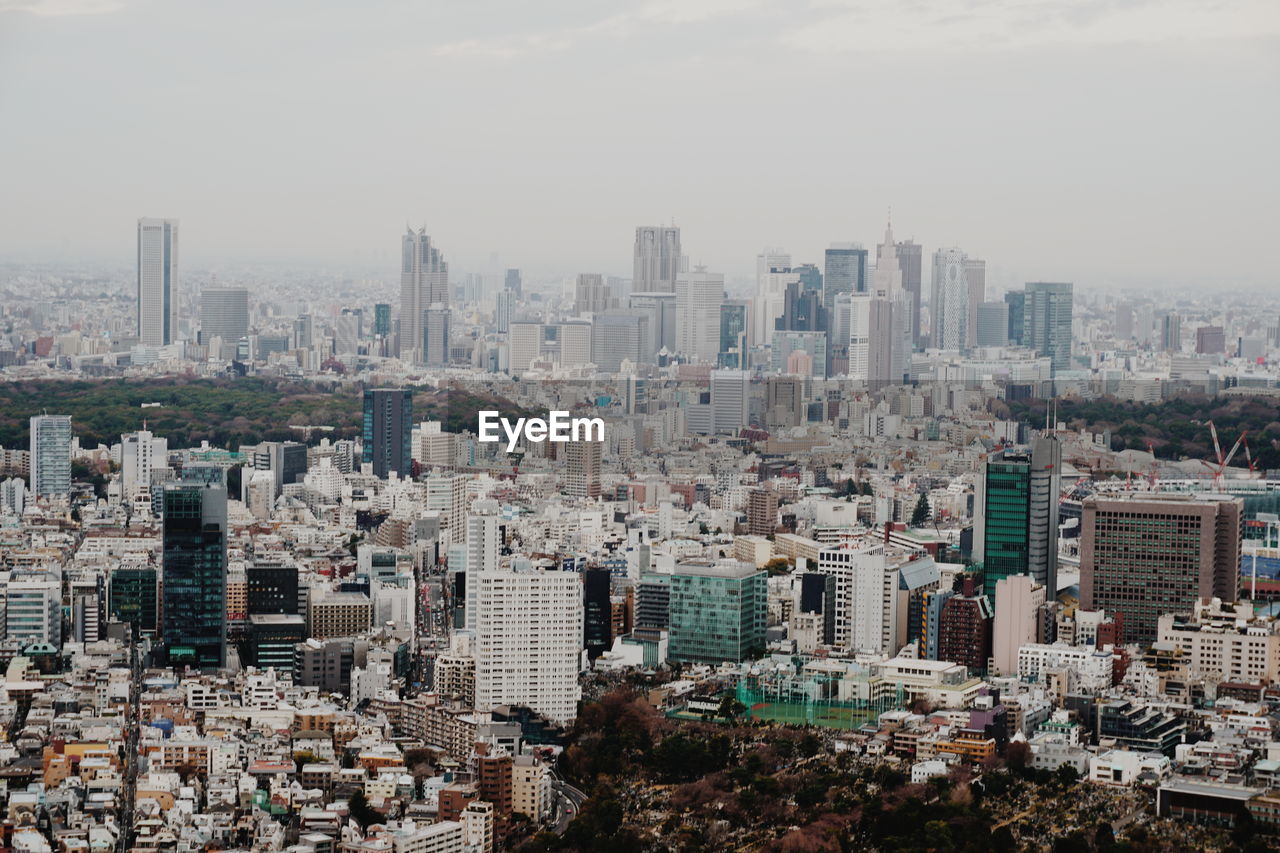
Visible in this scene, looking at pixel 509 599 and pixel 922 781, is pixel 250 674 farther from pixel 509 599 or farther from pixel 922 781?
pixel 922 781

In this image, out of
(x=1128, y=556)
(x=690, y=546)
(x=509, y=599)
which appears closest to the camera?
(x=509, y=599)

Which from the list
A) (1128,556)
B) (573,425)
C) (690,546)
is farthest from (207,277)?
(1128,556)

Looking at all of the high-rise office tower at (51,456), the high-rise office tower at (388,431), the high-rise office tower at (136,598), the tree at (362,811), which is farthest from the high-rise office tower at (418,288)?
the tree at (362,811)

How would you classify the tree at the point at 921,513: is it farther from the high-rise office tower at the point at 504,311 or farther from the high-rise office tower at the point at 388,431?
the high-rise office tower at the point at 504,311

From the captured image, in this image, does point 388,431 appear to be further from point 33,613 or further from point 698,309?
point 698,309

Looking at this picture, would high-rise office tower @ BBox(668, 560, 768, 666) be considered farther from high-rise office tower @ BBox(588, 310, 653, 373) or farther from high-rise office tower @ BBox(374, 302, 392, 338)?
high-rise office tower @ BBox(374, 302, 392, 338)

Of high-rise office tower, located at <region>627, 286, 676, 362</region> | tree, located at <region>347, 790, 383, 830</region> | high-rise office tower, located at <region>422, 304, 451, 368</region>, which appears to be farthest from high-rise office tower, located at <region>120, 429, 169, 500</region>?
high-rise office tower, located at <region>627, 286, 676, 362</region>
